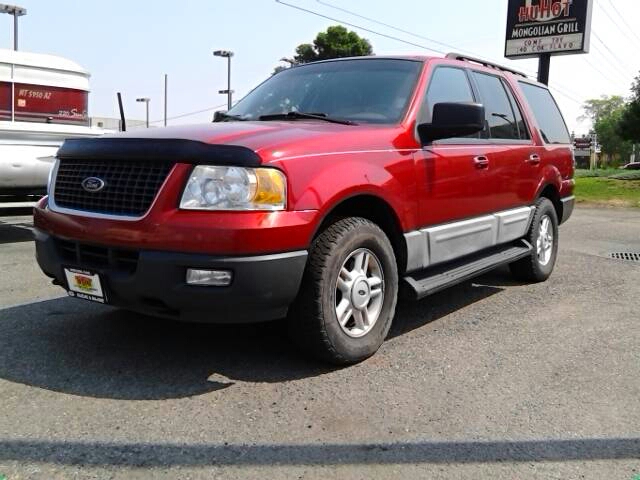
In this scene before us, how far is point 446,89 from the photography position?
15.0 feet

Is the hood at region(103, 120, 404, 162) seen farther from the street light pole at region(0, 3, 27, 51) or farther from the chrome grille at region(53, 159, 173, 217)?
the street light pole at region(0, 3, 27, 51)

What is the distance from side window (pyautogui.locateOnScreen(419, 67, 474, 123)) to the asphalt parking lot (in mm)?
1571

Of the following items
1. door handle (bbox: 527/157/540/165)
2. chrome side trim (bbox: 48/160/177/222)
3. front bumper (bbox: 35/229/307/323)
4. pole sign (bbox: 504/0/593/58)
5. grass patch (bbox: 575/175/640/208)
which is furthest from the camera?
pole sign (bbox: 504/0/593/58)

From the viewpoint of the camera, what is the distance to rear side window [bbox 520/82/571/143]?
615 centimetres

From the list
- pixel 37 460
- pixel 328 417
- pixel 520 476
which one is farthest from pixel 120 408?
pixel 520 476

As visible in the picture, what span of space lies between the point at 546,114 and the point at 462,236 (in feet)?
8.85

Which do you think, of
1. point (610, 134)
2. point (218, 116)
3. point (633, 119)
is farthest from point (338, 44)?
point (610, 134)

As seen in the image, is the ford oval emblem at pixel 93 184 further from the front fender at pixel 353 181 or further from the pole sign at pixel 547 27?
the pole sign at pixel 547 27

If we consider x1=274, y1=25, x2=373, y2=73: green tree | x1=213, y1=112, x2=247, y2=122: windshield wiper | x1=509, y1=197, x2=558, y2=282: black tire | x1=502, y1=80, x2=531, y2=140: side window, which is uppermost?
x1=274, y1=25, x2=373, y2=73: green tree

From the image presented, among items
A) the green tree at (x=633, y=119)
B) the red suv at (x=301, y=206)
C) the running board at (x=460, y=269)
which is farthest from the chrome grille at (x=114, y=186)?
the green tree at (x=633, y=119)

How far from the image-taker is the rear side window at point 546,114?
6.15 meters

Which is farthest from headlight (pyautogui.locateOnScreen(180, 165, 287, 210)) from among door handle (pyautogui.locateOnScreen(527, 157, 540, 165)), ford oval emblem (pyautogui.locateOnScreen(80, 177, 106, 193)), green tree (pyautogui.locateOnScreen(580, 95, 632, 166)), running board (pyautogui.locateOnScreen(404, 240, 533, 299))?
green tree (pyautogui.locateOnScreen(580, 95, 632, 166))

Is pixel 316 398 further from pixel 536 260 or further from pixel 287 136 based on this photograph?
pixel 536 260

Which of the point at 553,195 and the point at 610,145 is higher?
the point at 610,145
